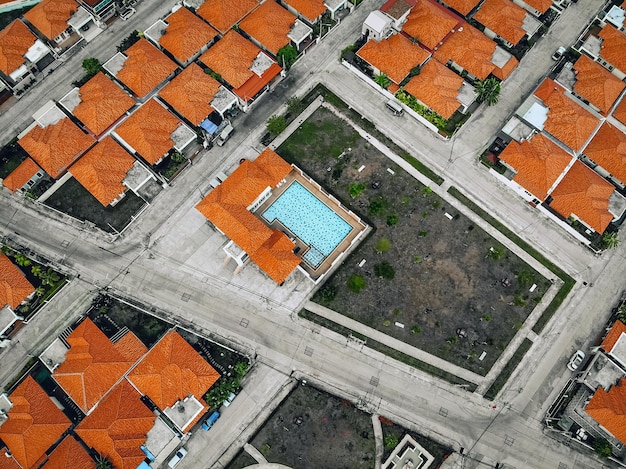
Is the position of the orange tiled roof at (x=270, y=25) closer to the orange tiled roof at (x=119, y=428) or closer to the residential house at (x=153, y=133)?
the residential house at (x=153, y=133)

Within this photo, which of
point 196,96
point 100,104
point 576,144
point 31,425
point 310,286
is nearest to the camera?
point 31,425

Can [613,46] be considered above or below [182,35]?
above

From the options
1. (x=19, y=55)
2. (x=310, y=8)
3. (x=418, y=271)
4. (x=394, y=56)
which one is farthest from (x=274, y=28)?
(x=418, y=271)

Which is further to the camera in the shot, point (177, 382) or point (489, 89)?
point (489, 89)

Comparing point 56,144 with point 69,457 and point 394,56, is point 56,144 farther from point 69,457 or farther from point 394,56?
point 394,56

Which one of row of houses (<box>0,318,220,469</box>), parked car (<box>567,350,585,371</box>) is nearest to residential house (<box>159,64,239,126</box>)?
row of houses (<box>0,318,220,469</box>)

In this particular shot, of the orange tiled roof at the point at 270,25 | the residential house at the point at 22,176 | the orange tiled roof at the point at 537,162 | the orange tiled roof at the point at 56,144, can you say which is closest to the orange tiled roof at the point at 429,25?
the orange tiled roof at the point at 270,25
